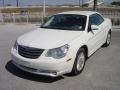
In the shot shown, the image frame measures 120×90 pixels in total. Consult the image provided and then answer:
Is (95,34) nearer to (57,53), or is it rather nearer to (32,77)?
(57,53)

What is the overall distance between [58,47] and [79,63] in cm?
89

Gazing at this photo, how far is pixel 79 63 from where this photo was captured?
6105mm

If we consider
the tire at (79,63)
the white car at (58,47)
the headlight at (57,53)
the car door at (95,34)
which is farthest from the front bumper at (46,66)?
the car door at (95,34)

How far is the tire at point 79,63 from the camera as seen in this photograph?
5.86 m

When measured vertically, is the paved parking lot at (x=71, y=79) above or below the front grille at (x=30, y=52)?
below

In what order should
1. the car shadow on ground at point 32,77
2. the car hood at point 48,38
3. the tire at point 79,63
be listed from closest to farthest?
the car hood at point 48,38 < the car shadow on ground at point 32,77 < the tire at point 79,63

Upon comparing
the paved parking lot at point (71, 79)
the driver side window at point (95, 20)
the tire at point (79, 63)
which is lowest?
the paved parking lot at point (71, 79)

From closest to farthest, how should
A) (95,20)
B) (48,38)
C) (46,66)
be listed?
(46,66) < (48,38) < (95,20)

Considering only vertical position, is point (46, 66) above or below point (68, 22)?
below

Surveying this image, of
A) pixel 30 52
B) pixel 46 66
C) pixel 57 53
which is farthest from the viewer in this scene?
pixel 30 52

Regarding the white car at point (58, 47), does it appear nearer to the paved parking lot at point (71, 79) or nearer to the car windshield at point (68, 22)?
the car windshield at point (68, 22)

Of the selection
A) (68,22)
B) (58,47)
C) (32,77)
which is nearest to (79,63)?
(58,47)

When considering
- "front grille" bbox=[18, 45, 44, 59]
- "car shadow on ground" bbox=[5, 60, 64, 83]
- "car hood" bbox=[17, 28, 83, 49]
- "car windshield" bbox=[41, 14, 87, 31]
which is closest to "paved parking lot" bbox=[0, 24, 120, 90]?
"car shadow on ground" bbox=[5, 60, 64, 83]

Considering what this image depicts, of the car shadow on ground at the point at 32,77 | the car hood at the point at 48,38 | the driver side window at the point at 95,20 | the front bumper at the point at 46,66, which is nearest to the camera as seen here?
the front bumper at the point at 46,66
